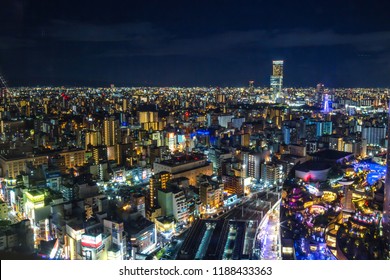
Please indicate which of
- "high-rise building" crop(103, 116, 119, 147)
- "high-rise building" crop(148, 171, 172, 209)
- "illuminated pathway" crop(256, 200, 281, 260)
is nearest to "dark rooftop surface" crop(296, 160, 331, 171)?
"illuminated pathway" crop(256, 200, 281, 260)

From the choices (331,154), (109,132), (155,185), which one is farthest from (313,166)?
(109,132)

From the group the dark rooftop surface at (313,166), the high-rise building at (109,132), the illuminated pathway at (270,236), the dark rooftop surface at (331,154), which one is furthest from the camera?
the high-rise building at (109,132)

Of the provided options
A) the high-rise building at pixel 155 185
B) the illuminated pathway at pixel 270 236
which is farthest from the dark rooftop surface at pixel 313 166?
the high-rise building at pixel 155 185

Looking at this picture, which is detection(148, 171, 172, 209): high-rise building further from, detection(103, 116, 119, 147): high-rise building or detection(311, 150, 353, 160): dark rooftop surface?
detection(311, 150, 353, 160): dark rooftop surface

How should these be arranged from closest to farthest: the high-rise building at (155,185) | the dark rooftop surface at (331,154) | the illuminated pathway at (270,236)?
the illuminated pathway at (270,236) < the high-rise building at (155,185) < the dark rooftop surface at (331,154)

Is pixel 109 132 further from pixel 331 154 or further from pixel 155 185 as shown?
pixel 331 154

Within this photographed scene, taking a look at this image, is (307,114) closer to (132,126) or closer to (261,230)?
(132,126)

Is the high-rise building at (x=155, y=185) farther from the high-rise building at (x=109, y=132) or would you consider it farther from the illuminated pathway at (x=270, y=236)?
the high-rise building at (x=109, y=132)
